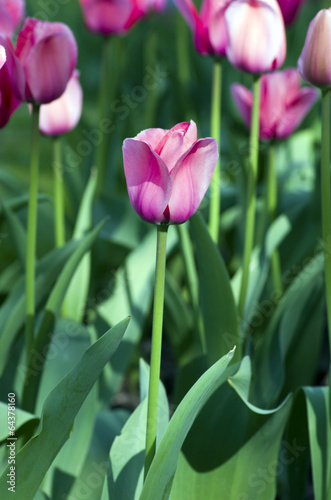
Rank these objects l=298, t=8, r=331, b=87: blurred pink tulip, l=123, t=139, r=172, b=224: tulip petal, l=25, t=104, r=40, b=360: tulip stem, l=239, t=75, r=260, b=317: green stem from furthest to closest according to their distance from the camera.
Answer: l=239, t=75, r=260, b=317: green stem
l=25, t=104, r=40, b=360: tulip stem
l=298, t=8, r=331, b=87: blurred pink tulip
l=123, t=139, r=172, b=224: tulip petal

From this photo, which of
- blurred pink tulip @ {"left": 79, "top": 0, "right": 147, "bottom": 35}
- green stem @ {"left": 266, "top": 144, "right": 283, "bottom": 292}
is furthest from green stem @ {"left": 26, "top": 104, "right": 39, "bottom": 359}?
blurred pink tulip @ {"left": 79, "top": 0, "right": 147, "bottom": 35}

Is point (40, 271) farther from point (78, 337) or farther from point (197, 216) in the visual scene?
point (197, 216)

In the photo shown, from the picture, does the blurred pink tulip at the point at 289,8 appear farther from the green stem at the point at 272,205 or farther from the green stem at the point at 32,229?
the green stem at the point at 32,229

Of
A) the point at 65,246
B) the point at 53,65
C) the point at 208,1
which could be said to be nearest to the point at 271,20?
the point at 208,1

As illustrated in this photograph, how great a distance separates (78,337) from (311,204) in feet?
1.95

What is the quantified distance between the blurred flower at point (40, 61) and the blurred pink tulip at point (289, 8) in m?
0.43

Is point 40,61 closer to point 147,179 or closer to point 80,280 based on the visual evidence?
point 147,179

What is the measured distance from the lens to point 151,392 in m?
0.65

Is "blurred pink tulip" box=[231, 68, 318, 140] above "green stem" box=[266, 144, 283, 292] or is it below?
above

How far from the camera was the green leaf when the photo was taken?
0.65 m

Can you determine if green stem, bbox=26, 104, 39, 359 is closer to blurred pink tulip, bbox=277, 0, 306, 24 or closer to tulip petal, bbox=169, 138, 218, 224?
tulip petal, bbox=169, 138, 218, 224

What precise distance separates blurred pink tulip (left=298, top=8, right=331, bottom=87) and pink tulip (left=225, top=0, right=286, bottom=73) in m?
0.14

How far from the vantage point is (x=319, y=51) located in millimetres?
718

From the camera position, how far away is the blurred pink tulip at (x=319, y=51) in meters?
0.71
